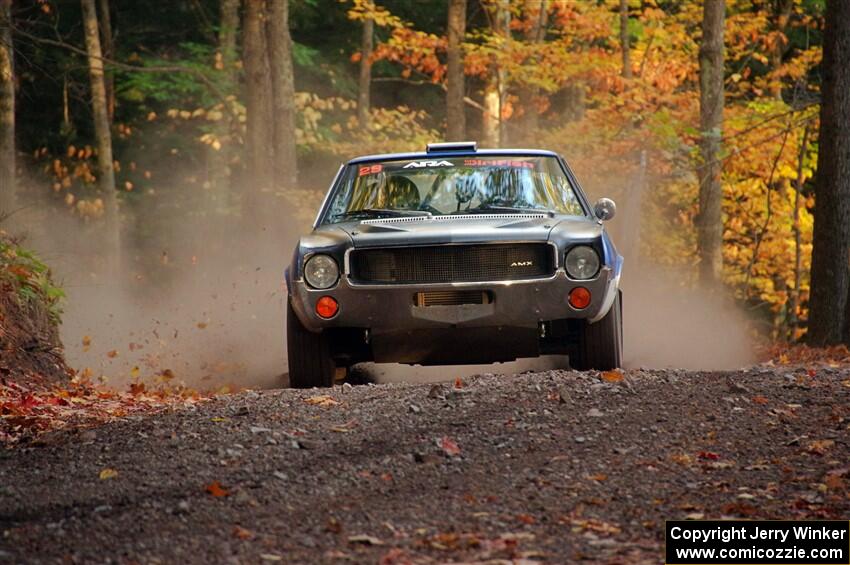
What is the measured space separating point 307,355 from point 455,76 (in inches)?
697

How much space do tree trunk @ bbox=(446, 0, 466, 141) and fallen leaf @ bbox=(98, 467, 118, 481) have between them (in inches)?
774

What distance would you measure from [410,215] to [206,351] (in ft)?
23.6

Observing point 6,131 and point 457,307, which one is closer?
point 457,307

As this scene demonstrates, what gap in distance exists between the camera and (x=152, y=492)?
6.09 meters

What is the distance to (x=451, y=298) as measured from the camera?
895 centimetres

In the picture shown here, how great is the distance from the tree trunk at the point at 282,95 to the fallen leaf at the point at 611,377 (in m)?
15.7

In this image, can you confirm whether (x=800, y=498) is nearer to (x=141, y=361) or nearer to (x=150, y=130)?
(x=141, y=361)

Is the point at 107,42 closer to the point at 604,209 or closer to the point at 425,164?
the point at 425,164

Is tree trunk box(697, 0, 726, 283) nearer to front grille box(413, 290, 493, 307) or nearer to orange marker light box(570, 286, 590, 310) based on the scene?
orange marker light box(570, 286, 590, 310)

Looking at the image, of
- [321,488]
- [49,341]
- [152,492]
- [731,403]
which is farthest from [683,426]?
[49,341]

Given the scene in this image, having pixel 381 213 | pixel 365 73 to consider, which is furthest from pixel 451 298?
pixel 365 73

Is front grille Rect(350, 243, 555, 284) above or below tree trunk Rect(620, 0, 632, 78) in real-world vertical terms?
below

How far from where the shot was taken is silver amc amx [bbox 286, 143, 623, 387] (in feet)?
29.3

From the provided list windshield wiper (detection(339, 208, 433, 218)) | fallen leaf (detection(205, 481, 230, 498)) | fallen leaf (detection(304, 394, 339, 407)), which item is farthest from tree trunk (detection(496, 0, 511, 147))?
fallen leaf (detection(205, 481, 230, 498))
